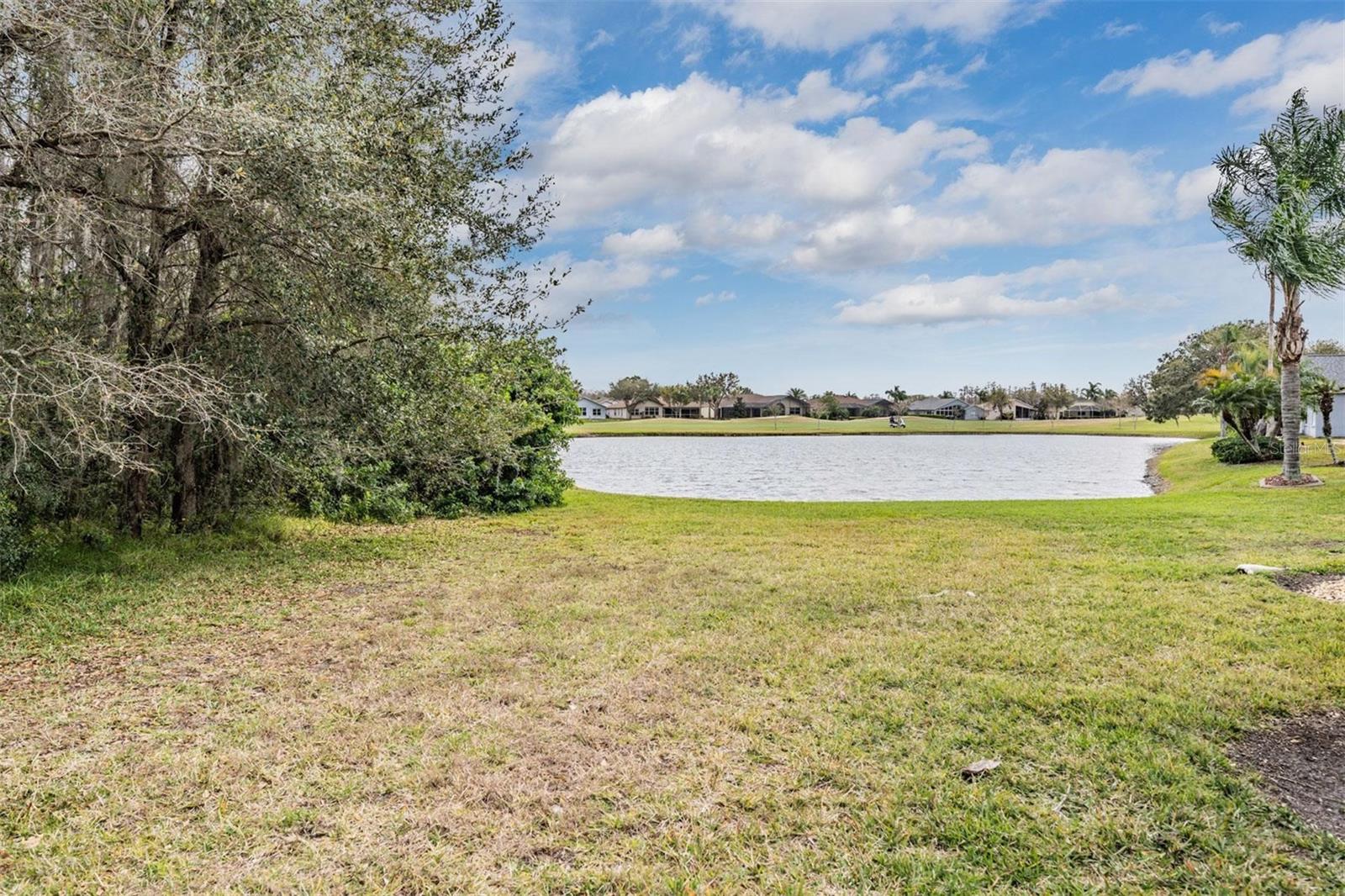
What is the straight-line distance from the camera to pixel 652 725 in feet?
13.0

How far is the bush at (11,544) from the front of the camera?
275 inches

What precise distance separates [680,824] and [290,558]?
780cm

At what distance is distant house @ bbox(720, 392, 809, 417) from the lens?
117 meters

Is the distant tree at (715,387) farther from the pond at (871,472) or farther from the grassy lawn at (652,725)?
the grassy lawn at (652,725)

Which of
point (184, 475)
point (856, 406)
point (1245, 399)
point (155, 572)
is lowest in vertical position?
point (155, 572)

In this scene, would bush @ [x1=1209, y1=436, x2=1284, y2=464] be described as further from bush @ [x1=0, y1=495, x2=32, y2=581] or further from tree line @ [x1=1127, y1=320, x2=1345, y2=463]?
bush @ [x1=0, y1=495, x2=32, y2=581]

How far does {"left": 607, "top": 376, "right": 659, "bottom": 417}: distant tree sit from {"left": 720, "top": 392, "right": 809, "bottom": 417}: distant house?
40.2ft

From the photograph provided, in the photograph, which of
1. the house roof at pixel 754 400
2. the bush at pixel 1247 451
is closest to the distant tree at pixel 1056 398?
the house roof at pixel 754 400

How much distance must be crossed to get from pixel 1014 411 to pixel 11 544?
122 m

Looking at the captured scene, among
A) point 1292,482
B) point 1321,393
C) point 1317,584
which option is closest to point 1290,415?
point 1292,482

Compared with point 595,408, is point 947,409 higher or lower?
lower

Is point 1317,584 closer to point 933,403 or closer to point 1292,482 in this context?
point 1292,482

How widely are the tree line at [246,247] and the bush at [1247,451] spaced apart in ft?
79.5

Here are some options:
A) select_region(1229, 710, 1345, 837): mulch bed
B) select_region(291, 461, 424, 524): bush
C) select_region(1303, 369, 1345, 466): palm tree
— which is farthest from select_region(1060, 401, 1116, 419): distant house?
select_region(1229, 710, 1345, 837): mulch bed
